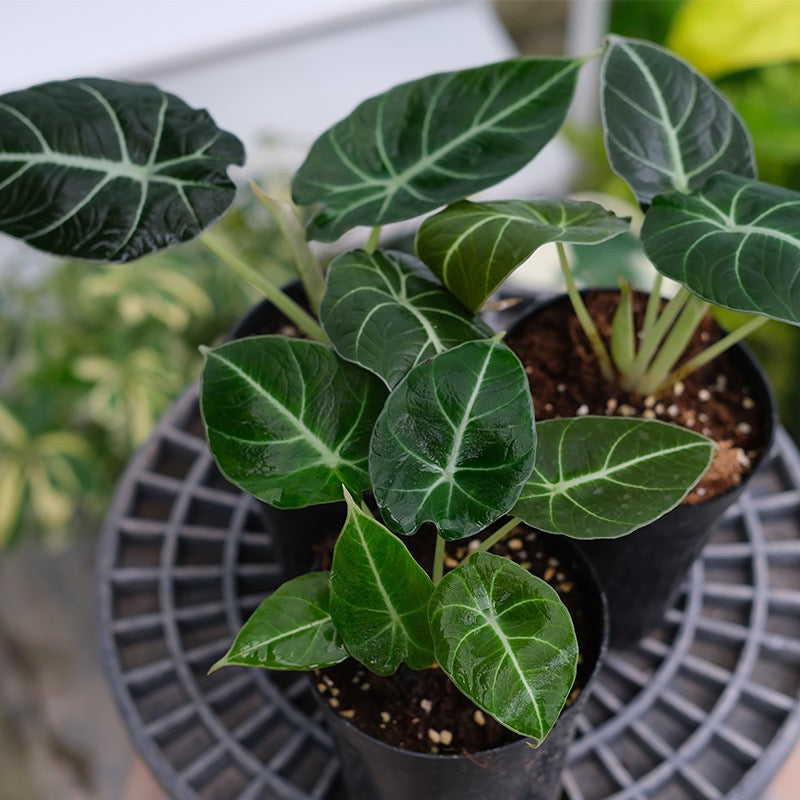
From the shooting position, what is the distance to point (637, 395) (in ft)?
Answer: 2.61

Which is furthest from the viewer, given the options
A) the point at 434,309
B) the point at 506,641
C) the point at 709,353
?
the point at 709,353

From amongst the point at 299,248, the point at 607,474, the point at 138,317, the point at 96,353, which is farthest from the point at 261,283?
the point at 96,353

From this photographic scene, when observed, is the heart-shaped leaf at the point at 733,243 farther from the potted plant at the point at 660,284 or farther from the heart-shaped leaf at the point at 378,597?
the heart-shaped leaf at the point at 378,597

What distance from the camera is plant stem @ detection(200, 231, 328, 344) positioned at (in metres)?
0.70

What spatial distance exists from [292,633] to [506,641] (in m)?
0.14

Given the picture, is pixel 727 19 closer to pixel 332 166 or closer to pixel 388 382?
pixel 332 166

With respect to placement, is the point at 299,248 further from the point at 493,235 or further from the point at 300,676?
the point at 300,676

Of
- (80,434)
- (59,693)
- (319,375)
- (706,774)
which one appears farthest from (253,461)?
(59,693)

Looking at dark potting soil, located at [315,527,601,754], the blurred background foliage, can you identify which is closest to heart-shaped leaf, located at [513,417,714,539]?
dark potting soil, located at [315,527,601,754]

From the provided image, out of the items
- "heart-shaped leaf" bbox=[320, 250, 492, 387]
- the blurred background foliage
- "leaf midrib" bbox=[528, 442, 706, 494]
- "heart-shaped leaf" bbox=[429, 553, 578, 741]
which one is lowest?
the blurred background foliage

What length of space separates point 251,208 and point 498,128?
99 cm

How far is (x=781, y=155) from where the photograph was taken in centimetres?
149

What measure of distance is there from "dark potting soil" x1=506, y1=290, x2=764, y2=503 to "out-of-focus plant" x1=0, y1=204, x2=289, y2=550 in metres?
0.74

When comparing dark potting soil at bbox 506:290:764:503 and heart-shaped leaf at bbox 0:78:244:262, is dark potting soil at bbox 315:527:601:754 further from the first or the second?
heart-shaped leaf at bbox 0:78:244:262
